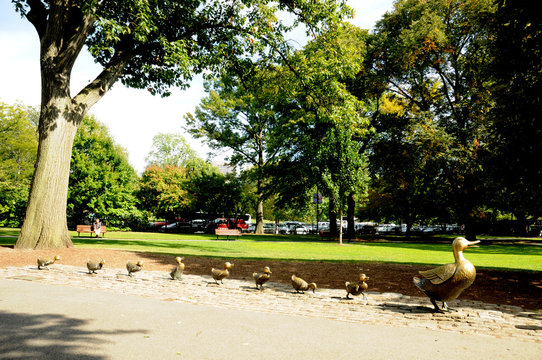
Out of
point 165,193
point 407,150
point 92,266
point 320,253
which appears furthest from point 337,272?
point 165,193

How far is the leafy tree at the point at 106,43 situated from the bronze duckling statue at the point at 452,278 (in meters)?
10.9

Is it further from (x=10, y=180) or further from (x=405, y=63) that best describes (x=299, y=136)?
(x=10, y=180)

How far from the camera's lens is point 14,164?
28.7 metres

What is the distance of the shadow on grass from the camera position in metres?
3.59

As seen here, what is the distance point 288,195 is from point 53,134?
22.2 meters

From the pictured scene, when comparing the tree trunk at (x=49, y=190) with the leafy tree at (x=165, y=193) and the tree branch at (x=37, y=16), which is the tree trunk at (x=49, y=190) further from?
the leafy tree at (x=165, y=193)

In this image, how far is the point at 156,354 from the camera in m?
3.71

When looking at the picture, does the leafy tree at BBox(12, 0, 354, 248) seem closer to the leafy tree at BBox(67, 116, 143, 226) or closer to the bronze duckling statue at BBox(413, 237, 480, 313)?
the bronze duckling statue at BBox(413, 237, 480, 313)

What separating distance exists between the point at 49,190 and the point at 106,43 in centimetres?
588

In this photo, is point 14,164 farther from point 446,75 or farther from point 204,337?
point 446,75

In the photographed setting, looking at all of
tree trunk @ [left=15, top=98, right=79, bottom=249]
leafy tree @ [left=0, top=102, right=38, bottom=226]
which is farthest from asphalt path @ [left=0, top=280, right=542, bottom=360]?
leafy tree @ [left=0, top=102, right=38, bottom=226]

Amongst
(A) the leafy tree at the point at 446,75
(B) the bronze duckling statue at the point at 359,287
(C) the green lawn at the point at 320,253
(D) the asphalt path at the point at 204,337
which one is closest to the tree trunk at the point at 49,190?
(C) the green lawn at the point at 320,253

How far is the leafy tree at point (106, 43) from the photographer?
1153 cm

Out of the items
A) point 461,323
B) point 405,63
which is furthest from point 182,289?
point 405,63
